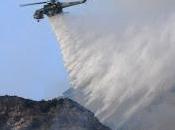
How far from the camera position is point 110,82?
250 ft

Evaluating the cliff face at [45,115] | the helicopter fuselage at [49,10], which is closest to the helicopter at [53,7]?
the helicopter fuselage at [49,10]

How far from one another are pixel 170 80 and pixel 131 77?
15.2 feet

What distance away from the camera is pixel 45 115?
8606 centimetres

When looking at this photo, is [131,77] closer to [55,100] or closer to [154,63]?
[154,63]

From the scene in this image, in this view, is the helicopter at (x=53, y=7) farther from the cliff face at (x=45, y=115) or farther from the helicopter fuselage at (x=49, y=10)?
the cliff face at (x=45, y=115)

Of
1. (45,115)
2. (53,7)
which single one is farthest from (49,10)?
(45,115)

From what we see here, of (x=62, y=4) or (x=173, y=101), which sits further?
(x=173, y=101)

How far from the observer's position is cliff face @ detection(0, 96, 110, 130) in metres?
80.4

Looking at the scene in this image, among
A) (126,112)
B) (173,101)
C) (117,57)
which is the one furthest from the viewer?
(173,101)

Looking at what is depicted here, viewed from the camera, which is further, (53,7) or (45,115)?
(45,115)

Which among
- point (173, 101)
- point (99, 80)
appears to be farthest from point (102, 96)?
point (173, 101)

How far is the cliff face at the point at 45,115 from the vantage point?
80.4 metres

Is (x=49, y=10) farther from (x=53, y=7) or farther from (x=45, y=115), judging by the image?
(x=45, y=115)

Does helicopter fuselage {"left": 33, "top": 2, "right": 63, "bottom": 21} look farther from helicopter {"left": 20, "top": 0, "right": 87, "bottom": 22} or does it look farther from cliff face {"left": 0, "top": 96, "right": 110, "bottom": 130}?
cliff face {"left": 0, "top": 96, "right": 110, "bottom": 130}
